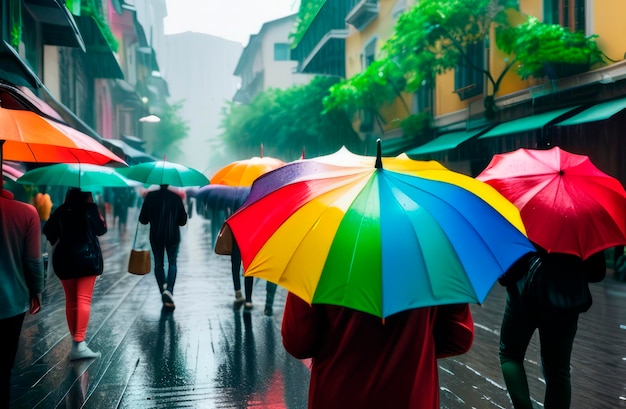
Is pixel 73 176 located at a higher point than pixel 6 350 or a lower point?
higher

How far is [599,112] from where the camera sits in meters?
10.5

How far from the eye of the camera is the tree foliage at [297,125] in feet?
85.8

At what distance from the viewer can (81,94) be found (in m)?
22.5

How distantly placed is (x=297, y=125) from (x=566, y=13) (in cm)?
1683

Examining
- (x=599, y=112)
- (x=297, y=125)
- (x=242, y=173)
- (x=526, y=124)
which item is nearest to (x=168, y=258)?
(x=242, y=173)

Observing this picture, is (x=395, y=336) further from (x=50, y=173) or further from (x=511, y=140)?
(x=511, y=140)

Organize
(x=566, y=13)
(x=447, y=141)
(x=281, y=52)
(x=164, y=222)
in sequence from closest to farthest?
(x=164, y=222) → (x=566, y=13) → (x=447, y=141) → (x=281, y=52)

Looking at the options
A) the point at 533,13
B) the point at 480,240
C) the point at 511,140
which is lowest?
the point at 480,240

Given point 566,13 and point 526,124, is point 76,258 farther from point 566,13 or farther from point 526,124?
→ point 566,13

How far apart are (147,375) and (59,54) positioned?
15515 mm

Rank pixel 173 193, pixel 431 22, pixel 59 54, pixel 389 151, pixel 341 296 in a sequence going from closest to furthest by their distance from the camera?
pixel 341 296, pixel 173 193, pixel 431 22, pixel 59 54, pixel 389 151

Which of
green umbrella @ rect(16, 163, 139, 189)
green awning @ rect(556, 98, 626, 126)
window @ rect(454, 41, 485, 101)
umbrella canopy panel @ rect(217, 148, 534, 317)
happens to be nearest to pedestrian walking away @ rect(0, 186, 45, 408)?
umbrella canopy panel @ rect(217, 148, 534, 317)

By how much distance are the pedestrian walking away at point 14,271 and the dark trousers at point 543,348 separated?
290cm

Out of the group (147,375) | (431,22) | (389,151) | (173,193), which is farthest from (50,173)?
(389,151)
